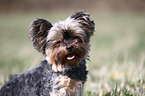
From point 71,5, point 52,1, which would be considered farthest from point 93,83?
point 52,1

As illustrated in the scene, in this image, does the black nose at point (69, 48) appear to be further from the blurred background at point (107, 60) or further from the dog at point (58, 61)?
the blurred background at point (107, 60)

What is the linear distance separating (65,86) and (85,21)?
5.52 ft

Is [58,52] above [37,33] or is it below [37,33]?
below

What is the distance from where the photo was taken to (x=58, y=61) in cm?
529

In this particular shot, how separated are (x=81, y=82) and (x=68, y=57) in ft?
2.28

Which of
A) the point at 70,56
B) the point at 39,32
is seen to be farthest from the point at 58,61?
the point at 39,32

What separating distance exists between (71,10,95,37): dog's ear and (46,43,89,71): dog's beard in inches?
15.1

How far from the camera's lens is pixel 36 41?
17.5ft

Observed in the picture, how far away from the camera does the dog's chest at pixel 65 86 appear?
498cm

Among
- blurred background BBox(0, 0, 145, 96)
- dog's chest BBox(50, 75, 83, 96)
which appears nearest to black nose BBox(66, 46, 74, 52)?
dog's chest BBox(50, 75, 83, 96)

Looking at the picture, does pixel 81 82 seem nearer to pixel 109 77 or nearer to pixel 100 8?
pixel 109 77

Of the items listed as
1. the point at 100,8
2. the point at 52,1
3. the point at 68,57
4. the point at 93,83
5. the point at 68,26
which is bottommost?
the point at 93,83

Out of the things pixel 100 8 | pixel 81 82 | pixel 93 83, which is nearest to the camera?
pixel 81 82

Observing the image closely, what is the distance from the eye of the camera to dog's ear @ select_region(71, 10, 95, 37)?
5387 mm
